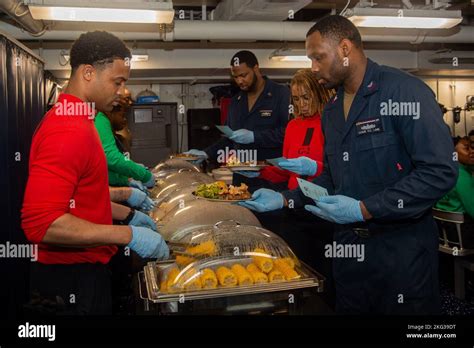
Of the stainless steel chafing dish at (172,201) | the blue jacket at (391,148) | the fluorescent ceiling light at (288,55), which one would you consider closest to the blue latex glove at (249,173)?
the stainless steel chafing dish at (172,201)

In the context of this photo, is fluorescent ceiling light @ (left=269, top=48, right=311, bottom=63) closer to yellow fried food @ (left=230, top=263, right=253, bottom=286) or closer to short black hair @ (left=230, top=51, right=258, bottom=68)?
short black hair @ (left=230, top=51, right=258, bottom=68)

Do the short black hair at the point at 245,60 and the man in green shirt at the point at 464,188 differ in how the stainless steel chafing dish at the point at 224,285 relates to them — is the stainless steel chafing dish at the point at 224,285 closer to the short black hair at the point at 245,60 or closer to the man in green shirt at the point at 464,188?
the short black hair at the point at 245,60

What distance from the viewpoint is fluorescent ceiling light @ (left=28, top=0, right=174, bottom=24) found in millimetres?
3127

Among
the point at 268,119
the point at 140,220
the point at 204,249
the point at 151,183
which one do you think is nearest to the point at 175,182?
the point at 151,183

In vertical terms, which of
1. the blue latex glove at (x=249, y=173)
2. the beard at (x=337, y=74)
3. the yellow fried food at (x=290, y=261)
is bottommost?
the yellow fried food at (x=290, y=261)

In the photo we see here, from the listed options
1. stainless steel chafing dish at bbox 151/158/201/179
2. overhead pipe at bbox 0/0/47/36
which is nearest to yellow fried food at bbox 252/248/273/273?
stainless steel chafing dish at bbox 151/158/201/179

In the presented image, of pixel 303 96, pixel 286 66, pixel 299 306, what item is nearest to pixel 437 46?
pixel 286 66

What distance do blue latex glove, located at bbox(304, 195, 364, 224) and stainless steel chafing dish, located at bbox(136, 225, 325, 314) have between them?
24 cm

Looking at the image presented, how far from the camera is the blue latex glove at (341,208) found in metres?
1.86

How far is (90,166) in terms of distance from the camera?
1.72 metres

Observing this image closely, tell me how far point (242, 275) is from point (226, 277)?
6 centimetres

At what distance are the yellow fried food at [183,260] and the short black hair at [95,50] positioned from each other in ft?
2.70

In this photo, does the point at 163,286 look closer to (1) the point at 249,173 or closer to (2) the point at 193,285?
(2) the point at 193,285

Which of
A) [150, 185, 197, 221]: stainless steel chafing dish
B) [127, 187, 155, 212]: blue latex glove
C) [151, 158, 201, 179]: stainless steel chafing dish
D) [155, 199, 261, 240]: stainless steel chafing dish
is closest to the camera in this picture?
[155, 199, 261, 240]: stainless steel chafing dish
